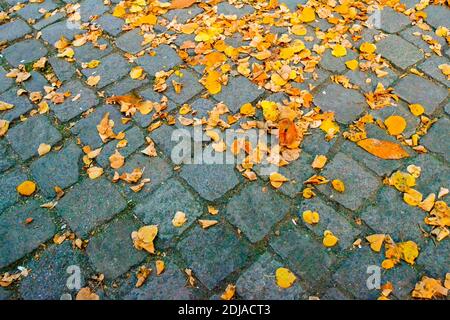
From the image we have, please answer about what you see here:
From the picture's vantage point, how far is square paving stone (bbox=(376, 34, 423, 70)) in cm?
301

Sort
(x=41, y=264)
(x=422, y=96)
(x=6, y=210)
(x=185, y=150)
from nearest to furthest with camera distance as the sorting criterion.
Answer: (x=41, y=264) < (x=6, y=210) < (x=185, y=150) < (x=422, y=96)

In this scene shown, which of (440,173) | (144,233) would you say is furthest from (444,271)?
(144,233)

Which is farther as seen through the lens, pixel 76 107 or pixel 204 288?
pixel 76 107

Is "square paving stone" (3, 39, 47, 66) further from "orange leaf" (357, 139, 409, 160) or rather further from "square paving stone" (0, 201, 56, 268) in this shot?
"orange leaf" (357, 139, 409, 160)

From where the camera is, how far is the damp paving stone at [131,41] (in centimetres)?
321

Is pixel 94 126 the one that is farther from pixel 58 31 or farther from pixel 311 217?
pixel 311 217

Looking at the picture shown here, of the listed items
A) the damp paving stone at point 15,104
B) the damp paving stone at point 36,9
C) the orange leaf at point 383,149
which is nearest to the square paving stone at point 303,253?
the orange leaf at point 383,149

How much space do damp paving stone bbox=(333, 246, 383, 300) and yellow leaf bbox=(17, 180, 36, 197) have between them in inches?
76.0

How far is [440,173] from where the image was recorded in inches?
95.8

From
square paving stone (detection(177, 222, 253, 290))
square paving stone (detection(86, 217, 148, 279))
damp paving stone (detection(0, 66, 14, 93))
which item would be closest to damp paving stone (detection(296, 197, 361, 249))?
square paving stone (detection(177, 222, 253, 290))

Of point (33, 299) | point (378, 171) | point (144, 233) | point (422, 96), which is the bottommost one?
point (33, 299)

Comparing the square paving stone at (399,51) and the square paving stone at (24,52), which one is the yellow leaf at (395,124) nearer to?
the square paving stone at (399,51)

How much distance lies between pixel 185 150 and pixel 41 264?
1103mm
